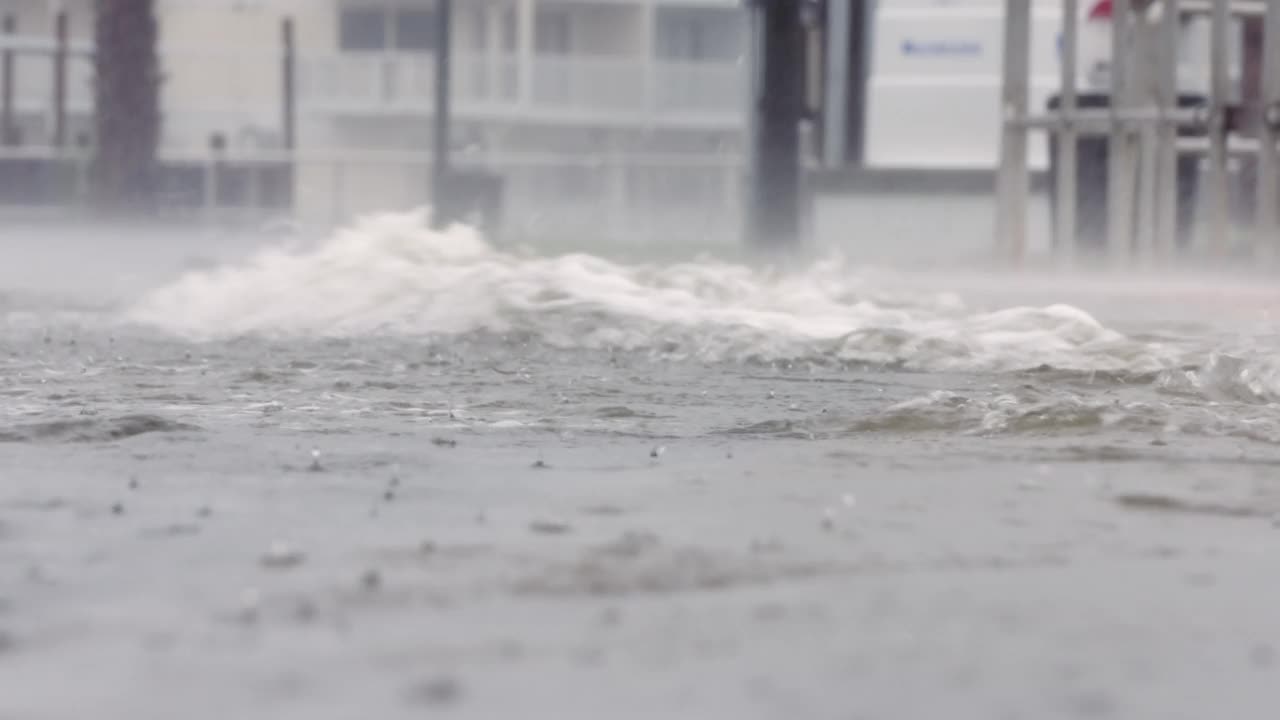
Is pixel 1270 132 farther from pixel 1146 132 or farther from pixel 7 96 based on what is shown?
pixel 7 96

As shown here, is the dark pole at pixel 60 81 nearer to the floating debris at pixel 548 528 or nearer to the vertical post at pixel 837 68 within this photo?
the vertical post at pixel 837 68

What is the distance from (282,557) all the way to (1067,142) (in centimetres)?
1103

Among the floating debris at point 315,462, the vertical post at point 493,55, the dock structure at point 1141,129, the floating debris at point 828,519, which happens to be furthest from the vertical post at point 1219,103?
the vertical post at point 493,55

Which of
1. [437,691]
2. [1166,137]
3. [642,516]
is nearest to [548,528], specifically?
[642,516]

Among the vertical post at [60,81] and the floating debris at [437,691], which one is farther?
the vertical post at [60,81]

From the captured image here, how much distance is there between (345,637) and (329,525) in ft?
4.50

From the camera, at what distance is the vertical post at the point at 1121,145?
583 inches

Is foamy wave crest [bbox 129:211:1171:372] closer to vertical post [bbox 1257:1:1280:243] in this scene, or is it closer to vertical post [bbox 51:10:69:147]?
vertical post [bbox 1257:1:1280:243]

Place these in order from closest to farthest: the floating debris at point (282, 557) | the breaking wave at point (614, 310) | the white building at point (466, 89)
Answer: the floating debris at point (282, 557) < the breaking wave at point (614, 310) < the white building at point (466, 89)

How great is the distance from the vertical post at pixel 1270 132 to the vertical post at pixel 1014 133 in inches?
58.7

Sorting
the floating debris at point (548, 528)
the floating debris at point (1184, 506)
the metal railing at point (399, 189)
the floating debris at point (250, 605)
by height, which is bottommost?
the metal railing at point (399, 189)

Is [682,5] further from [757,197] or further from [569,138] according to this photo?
[757,197]

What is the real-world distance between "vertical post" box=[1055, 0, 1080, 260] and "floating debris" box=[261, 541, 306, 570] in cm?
1071

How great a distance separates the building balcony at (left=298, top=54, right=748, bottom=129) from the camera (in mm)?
48344
